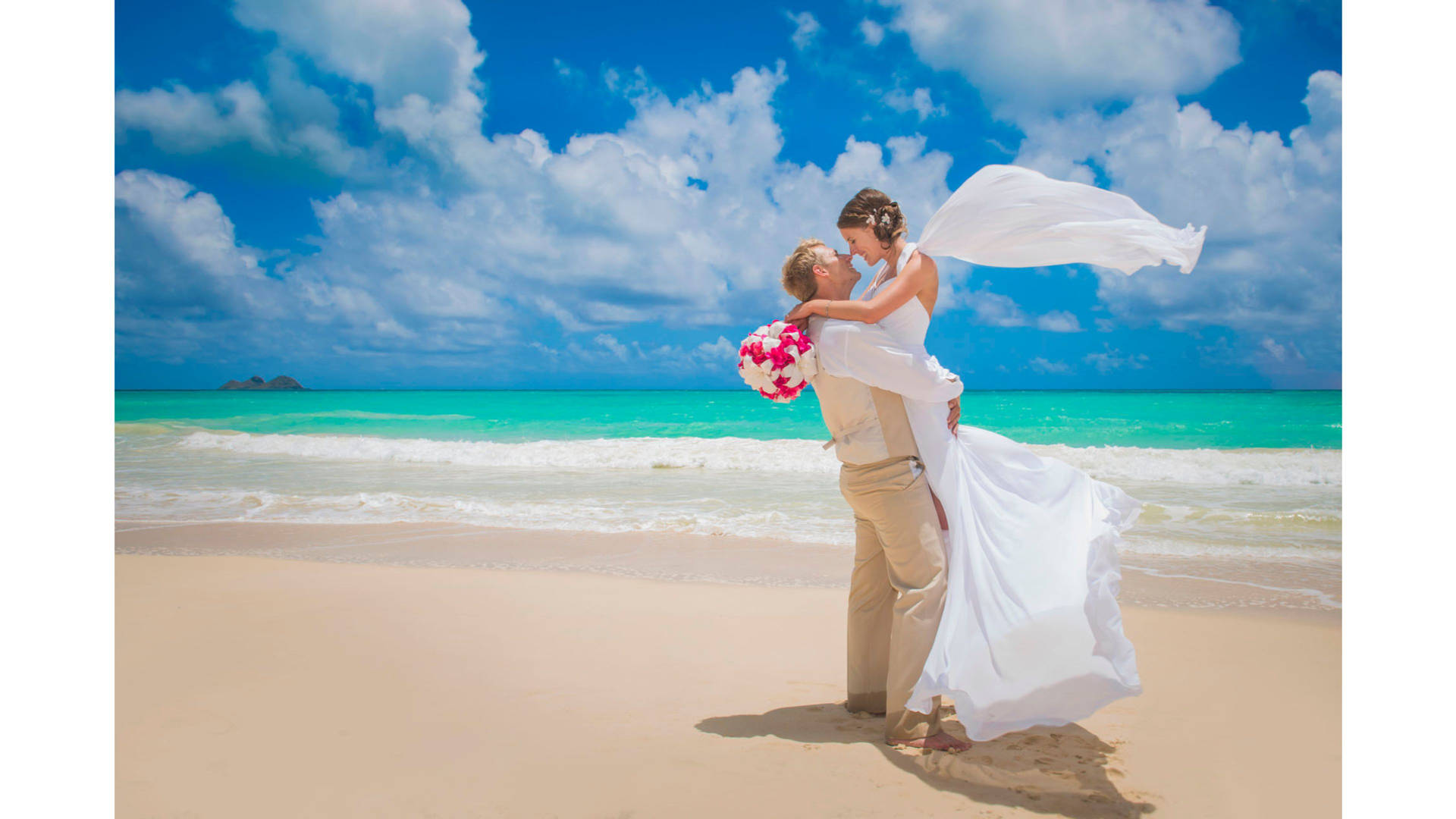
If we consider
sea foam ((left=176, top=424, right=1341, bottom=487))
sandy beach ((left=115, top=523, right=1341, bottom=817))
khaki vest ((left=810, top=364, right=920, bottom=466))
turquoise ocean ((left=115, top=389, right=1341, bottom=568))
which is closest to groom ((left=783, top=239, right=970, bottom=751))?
khaki vest ((left=810, top=364, right=920, bottom=466))

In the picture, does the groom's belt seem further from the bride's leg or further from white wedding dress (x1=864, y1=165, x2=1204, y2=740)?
the bride's leg

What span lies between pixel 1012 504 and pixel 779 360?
3.44 ft

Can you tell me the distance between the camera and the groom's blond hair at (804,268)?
3.01m

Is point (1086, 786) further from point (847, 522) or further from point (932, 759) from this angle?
point (847, 522)

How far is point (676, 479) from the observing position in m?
12.8

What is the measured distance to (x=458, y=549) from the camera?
7266 mm

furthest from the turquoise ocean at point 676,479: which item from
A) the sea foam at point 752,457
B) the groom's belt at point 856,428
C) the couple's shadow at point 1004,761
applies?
the groom's belt at point 856,428

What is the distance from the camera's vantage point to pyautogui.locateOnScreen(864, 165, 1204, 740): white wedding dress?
261 cm

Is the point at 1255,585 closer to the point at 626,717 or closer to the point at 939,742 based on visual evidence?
the point at 939,742

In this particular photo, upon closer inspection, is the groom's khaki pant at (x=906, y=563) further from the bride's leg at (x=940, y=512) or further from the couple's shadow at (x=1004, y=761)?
the couple's shadow at (x=1004, y=761)

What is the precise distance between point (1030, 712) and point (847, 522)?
19.2 ft

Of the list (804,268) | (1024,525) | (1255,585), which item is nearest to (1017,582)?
(1024,525)

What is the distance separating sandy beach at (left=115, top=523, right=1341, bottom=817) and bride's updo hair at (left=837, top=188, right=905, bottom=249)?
6.61 feet
